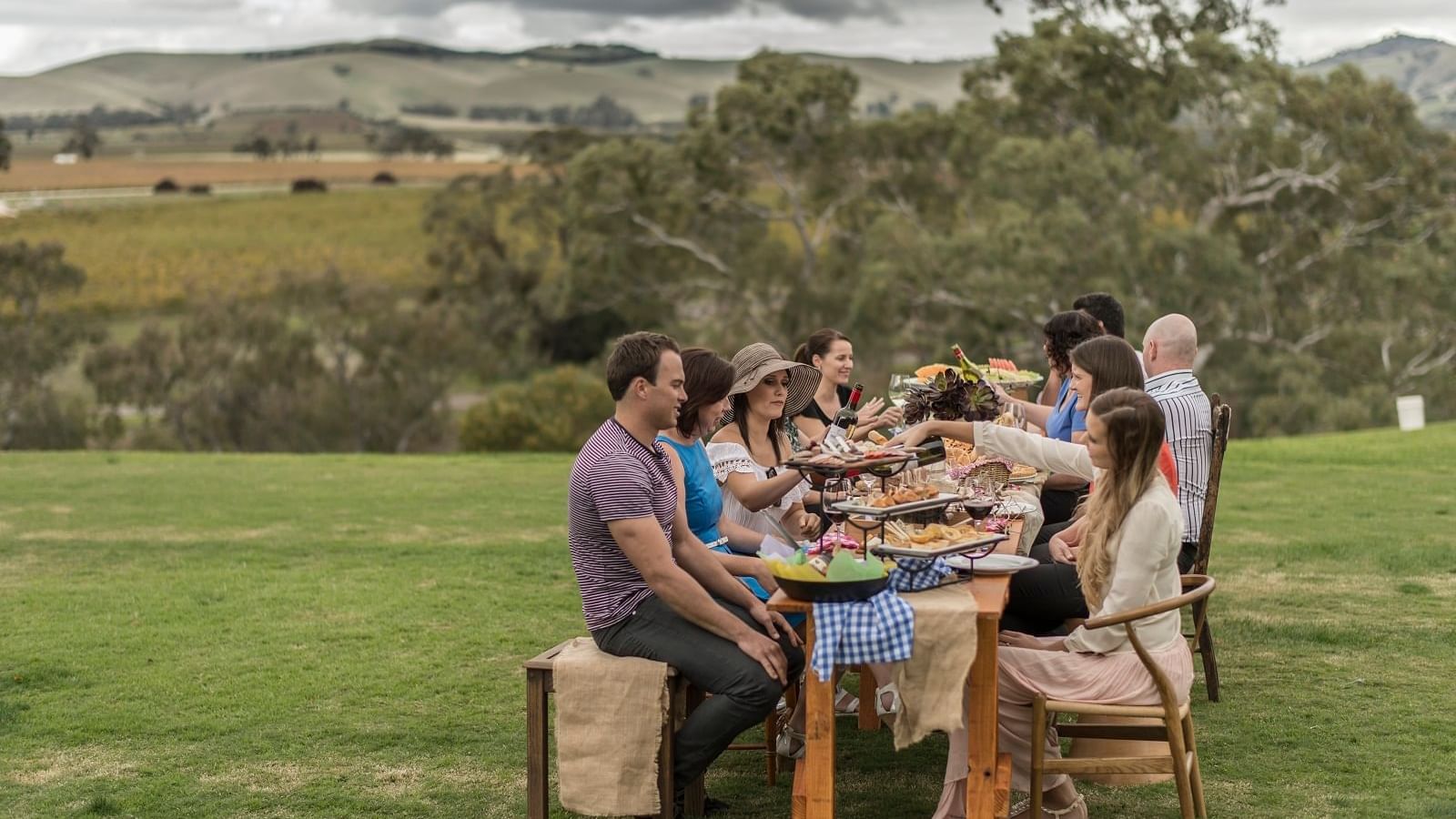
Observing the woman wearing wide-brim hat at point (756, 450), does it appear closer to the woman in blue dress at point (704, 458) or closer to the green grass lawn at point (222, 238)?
the woman in blue dress at point (704, 458)

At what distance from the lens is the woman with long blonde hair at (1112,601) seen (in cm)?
446

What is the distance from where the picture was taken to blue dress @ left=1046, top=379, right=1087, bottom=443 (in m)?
6.48

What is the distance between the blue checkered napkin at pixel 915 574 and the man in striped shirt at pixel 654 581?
1.89 ft

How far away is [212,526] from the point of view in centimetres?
1207

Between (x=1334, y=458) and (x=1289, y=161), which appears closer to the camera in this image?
(x=1334, y=458)

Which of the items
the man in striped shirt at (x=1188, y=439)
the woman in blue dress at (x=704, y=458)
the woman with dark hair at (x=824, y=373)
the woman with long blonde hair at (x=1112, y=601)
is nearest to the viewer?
the woman with long blonde hair at (x=1112, y=601)

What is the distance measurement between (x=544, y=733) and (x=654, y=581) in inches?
23.7

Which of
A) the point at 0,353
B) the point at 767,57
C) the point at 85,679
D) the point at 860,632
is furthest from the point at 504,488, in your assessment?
the point at 0,353

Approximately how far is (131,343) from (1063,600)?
36.5 metres

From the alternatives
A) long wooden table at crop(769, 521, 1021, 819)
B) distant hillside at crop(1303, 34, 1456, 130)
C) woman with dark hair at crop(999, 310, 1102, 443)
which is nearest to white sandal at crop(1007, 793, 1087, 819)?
long wooden table at crop(769, 521, 1021, 819)

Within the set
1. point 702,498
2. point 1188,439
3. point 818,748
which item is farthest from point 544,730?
point 1188,439

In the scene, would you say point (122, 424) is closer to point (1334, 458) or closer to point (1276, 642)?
point (1334, 458)

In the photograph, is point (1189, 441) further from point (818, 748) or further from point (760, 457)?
point (818, 748)

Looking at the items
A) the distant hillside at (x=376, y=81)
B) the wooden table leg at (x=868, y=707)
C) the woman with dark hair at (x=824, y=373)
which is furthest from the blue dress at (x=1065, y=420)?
the distant hillside at (x=376, y=81)
